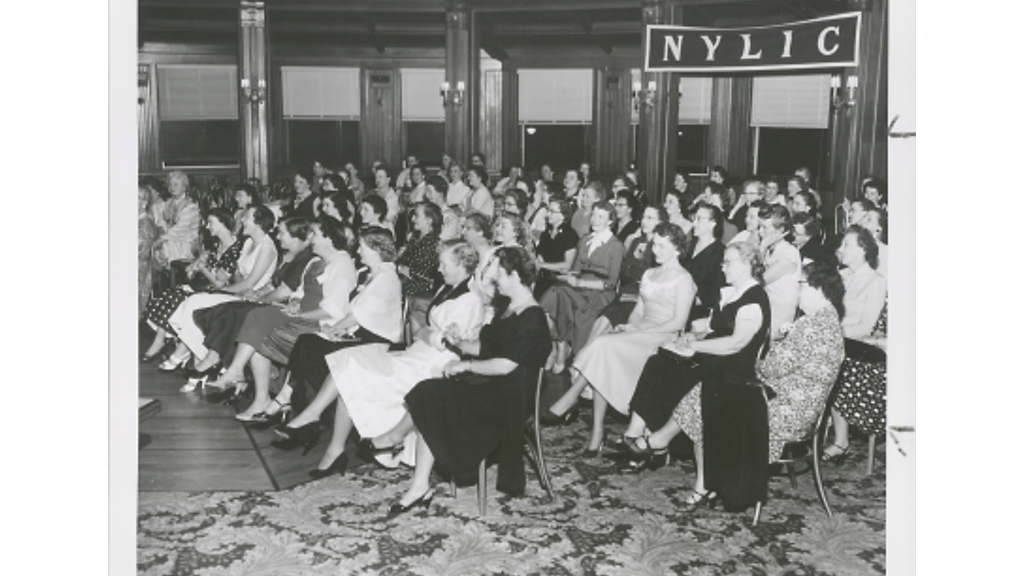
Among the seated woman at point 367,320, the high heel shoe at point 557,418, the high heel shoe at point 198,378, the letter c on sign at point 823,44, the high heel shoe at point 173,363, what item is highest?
the letter c on sign at point 823,44

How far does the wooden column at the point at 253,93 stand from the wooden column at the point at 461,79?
1625mm

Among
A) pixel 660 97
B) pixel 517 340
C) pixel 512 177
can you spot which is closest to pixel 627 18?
pixel 660 97

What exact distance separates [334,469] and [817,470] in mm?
2196

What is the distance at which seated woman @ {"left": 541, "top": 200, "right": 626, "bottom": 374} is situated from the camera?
17.8 feet

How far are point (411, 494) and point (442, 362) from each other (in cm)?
60

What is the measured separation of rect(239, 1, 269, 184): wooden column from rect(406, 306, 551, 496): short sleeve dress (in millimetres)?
1299

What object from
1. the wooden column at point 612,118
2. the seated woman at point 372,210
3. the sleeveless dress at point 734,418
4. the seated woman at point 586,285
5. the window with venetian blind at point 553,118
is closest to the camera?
the sleeveless dress at point 734,418

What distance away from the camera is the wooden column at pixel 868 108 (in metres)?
3.42

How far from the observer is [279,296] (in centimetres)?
462

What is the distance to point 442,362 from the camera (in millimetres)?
4062

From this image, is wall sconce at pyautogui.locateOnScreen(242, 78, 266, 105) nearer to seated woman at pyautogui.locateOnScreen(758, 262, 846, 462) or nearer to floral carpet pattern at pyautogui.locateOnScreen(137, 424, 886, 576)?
floral carpet pattern at pyautogui.locateOnScreen(137, 424, 886, 576)

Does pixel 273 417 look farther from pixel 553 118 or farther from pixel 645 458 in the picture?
pixel 553 118

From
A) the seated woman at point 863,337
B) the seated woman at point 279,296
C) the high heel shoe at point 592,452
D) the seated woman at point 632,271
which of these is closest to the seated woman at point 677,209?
the seated woman at point 632,271

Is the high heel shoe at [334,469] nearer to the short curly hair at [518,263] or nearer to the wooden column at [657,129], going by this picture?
the short curly hair at [518,263]
